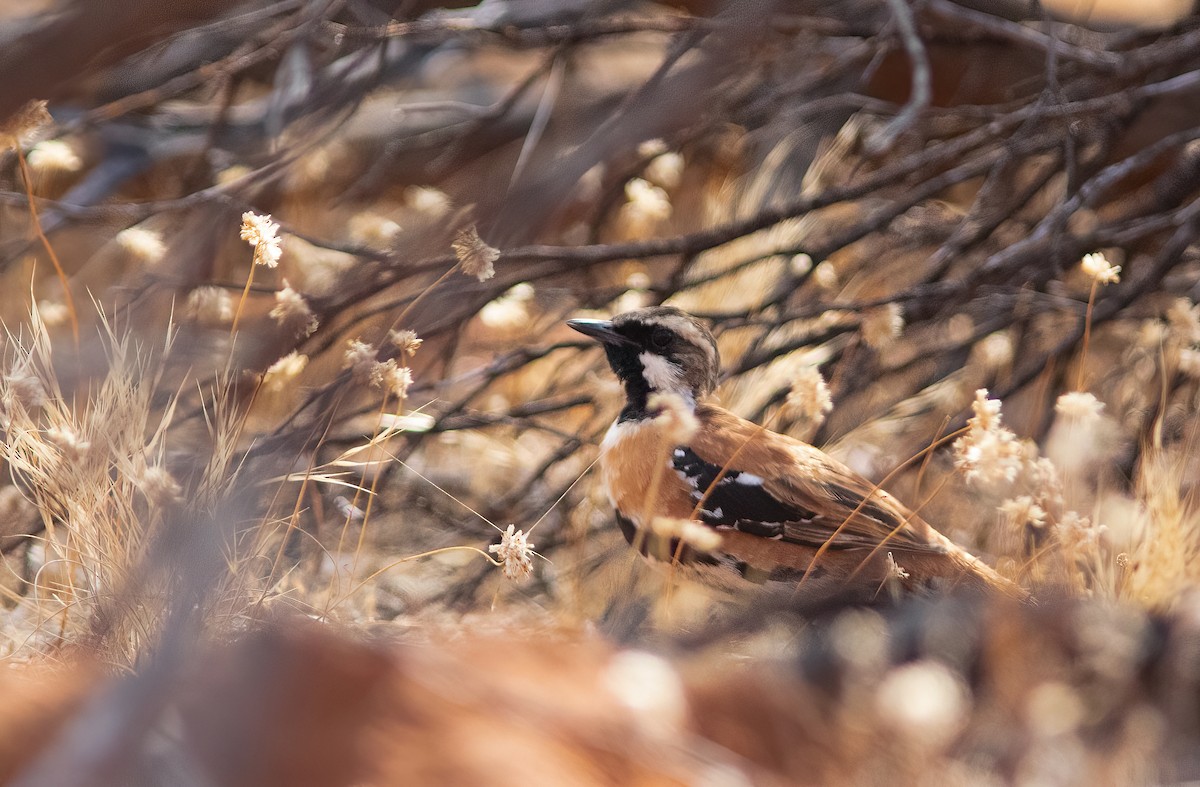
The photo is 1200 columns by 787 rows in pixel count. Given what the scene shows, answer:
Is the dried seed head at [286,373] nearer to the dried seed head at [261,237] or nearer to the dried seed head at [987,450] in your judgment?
the dried seed head at [261,237]

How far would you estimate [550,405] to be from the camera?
2676 millimetres

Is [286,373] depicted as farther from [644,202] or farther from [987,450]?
[644,202]

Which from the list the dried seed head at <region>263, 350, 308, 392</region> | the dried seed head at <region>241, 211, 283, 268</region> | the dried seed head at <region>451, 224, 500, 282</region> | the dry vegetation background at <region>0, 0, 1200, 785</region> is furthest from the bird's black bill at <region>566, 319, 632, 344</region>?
the dried seed head at <region>451, 224, 500, 282</region>

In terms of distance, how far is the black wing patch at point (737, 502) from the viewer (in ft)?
6.21

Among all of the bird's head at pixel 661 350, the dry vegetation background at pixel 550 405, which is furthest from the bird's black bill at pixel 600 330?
the dry vegetation background at pixel 550 405

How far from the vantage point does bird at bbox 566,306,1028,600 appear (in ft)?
6.05

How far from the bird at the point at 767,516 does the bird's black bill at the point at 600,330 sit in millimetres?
215

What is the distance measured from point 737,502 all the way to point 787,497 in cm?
10

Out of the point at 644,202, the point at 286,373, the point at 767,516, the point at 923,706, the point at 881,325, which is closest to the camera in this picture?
the point at 923,706

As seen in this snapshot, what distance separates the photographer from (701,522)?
1.91 metres

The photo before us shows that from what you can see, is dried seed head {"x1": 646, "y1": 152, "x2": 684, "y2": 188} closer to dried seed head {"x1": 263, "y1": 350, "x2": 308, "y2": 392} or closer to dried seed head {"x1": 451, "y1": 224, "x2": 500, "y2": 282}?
dried seed head {"x1": 263, "y1": 350, "x2": 308, "y2": 392}

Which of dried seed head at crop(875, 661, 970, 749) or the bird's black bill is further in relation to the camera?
the bird's black bill

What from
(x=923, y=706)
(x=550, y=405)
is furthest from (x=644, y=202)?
(x=923, y=706)

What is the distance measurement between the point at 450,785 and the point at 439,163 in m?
3.34
